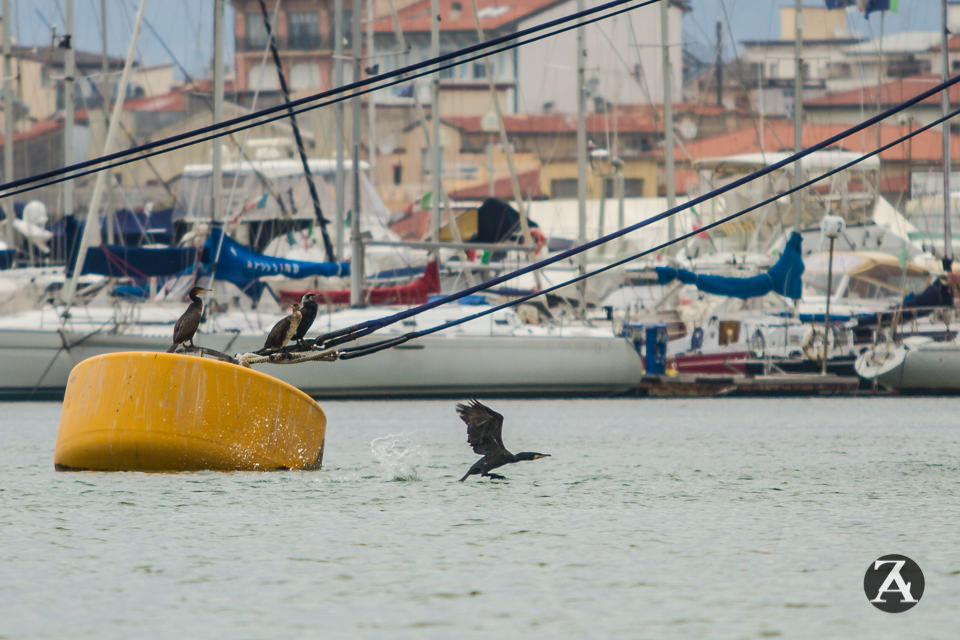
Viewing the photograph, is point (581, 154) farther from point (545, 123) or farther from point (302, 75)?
point (302, 75)

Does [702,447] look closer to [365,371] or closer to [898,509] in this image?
[898,509]

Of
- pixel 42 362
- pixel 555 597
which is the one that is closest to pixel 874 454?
pixel 555 597

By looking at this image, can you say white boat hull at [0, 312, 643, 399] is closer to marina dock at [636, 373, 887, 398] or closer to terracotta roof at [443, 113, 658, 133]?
marina dock at [636, 373, 887, 398]

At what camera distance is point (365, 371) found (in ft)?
98.0

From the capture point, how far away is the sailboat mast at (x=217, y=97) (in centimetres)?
2844

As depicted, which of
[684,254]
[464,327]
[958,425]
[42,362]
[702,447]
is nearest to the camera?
[702,447]

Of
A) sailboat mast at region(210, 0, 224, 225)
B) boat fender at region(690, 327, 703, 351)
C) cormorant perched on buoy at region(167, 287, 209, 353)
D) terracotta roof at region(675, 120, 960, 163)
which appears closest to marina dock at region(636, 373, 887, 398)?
boat fender at region(690, 327, 703, 351)

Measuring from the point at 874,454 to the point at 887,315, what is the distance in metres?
13.8

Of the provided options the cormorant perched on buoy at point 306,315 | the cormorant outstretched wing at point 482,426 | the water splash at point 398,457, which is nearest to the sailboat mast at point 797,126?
the water splash at point 398,457

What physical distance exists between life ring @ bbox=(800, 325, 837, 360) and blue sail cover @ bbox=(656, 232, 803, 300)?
1509mm

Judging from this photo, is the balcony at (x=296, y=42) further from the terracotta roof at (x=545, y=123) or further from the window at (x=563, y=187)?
the window at (x=563, y=187)

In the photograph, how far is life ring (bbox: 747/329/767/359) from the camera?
Answer: 3262cm

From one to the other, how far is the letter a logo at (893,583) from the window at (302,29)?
82471mm

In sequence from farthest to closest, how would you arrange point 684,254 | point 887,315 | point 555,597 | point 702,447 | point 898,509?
point 684,254
point 887,315
point 702,447
point 898,509
point 555,597
